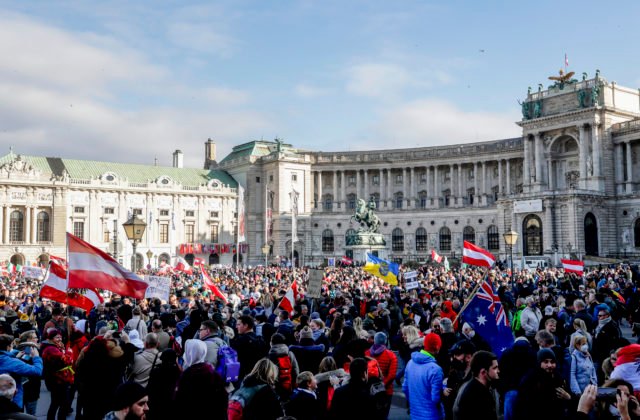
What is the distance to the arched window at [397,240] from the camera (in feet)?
264

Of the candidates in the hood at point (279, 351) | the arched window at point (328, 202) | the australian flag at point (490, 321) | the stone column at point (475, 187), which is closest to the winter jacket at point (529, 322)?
the australian flag at point (490, 321)

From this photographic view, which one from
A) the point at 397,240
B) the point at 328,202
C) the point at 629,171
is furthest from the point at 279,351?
the point at 328,202

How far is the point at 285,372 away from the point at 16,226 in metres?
69.3

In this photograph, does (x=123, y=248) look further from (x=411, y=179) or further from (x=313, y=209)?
(x=411, y=179)

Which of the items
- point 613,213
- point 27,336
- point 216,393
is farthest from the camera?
point 613,213

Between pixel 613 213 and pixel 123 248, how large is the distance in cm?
5550

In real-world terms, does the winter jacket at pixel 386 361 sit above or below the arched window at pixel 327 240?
below

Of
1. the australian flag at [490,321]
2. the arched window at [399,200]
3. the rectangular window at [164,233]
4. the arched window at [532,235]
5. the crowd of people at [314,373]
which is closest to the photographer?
the crowd of people at [314,373]

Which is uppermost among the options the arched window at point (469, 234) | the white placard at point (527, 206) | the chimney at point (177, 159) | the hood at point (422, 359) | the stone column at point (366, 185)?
the chimney at point (177, 159)

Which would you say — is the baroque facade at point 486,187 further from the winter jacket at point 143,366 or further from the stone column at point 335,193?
the winter jacket at point 143,366

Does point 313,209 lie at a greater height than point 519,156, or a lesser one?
lesser

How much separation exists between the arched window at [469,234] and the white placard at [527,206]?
544 inches

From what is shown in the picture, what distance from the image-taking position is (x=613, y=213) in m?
62.0

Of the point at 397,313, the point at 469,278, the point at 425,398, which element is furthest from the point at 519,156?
the point at 425,398
